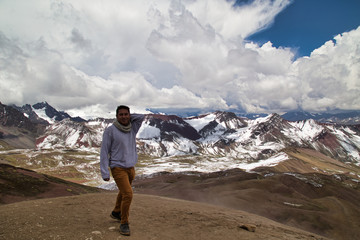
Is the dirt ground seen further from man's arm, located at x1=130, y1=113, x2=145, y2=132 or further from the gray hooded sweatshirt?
man's arm, located at x1=130, y1=113, x2=145, y2=132

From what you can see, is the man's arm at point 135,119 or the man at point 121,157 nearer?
the man at point 121,157

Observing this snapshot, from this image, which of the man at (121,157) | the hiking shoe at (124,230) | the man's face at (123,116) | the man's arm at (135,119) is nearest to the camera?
the hiking shoe at (124,230)

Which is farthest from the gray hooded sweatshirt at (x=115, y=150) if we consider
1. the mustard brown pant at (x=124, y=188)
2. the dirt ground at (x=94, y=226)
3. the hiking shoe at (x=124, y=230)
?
the dirt ground at (x=94, y=226)

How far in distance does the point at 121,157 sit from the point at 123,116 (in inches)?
62.8

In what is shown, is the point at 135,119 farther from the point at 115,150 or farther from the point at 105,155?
the point at 105,155

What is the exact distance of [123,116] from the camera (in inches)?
342

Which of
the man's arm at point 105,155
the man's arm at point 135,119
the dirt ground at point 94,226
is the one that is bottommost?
the dirt ground at point 94,226

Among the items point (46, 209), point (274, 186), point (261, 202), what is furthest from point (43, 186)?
point (274, 186)

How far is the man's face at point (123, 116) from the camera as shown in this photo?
8672mm

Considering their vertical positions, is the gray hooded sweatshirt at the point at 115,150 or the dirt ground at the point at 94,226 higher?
the gray hooded sweatshirt at the point at 115,150

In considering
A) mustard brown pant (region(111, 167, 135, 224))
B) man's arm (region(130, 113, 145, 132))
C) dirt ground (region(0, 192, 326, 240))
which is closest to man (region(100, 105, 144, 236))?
mustard brown pant (region(111, 167, 135, 224))

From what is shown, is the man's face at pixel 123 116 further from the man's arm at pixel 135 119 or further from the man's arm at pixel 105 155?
the man's arm at pixel 105 155

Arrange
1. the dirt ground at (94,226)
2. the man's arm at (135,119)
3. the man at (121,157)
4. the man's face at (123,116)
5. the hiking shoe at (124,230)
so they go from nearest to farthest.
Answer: the dirt ground at (94,226) < the hiking shoe at (124,230) < the man at (121,157) < the man's face at (123,116) < the man's arm at (135,119)

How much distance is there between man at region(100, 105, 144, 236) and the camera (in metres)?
8.27
